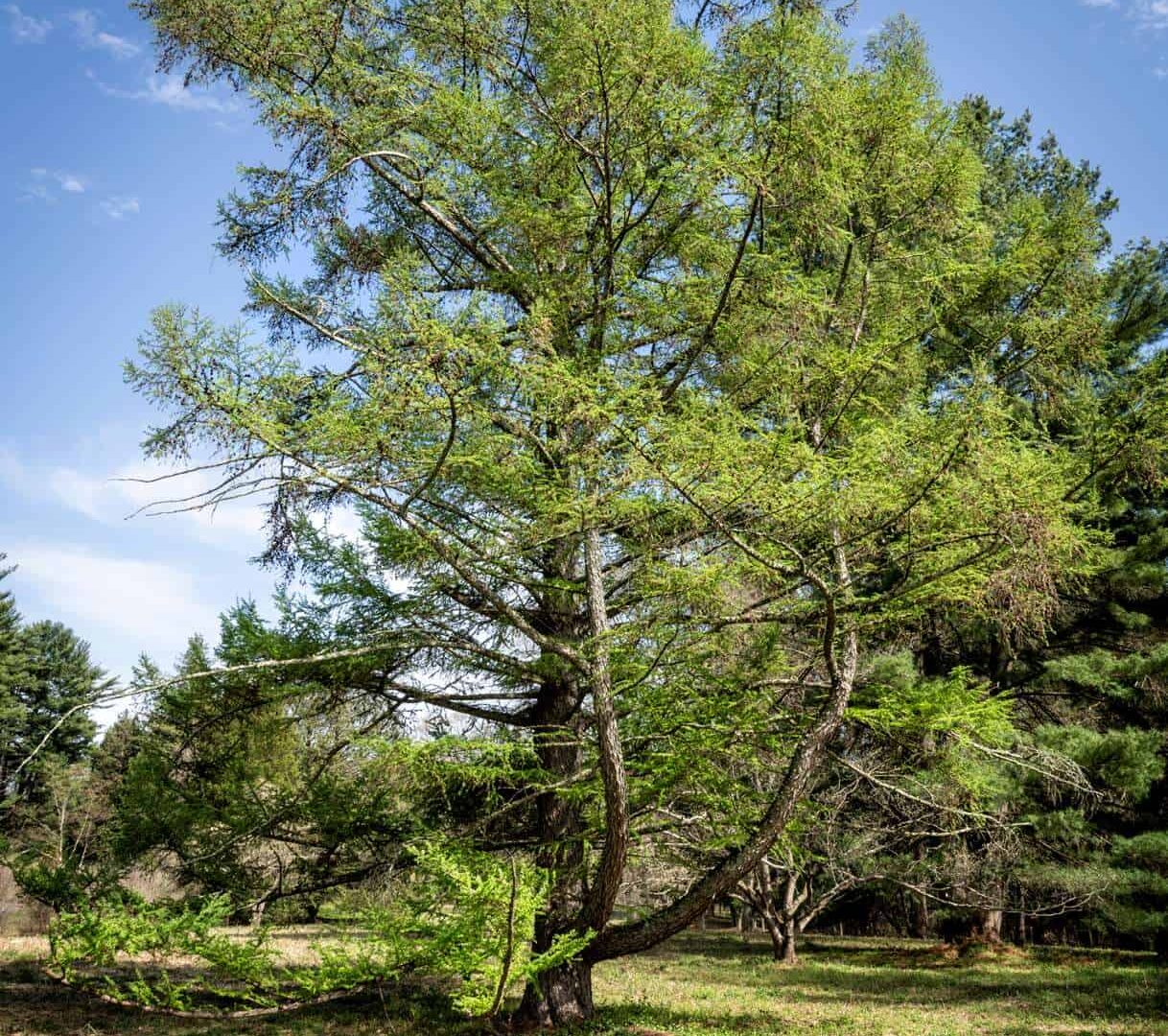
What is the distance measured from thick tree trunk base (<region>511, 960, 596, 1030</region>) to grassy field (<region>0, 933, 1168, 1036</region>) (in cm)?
25

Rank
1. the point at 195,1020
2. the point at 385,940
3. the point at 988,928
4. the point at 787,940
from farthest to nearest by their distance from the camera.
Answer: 1. the point at 787,940
2. the point at 988,928
3. the point at 195,1020
4. the point at 385,940

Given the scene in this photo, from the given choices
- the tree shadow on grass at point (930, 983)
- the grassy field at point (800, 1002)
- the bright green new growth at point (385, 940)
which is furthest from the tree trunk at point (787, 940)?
the bright green new growth at point (385, 940)

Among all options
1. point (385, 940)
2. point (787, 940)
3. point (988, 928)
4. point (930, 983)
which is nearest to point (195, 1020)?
point (385, 940)

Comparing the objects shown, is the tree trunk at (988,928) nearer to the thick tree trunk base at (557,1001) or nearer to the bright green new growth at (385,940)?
the thick tree trunk base at (557,1001)

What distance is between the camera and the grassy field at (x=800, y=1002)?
877cm

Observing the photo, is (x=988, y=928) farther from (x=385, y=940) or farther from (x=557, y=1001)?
(x=385, y=940)

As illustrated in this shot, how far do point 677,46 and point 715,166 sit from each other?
1.12 meters

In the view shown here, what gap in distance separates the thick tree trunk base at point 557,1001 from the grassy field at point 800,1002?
25 centimetres

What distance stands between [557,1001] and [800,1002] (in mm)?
5997

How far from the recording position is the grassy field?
8.77m

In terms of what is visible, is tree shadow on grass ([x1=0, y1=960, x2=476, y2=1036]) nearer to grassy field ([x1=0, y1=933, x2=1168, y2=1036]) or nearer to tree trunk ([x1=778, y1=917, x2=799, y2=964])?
grassy field ([x1=0, y1=933, x2=1168, y2=1036])

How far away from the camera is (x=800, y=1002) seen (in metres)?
11.9

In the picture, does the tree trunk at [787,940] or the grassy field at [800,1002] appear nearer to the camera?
the grassy field at [800,1002]

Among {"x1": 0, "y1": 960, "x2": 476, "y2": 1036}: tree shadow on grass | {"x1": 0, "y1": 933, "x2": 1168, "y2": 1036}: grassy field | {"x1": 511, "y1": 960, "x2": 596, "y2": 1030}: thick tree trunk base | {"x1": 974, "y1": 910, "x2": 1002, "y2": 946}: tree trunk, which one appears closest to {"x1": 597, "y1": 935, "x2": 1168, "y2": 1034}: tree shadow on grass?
{"x1": 0, "y1": 933, "x2": 1168, "y2": 1036}: grassy field
